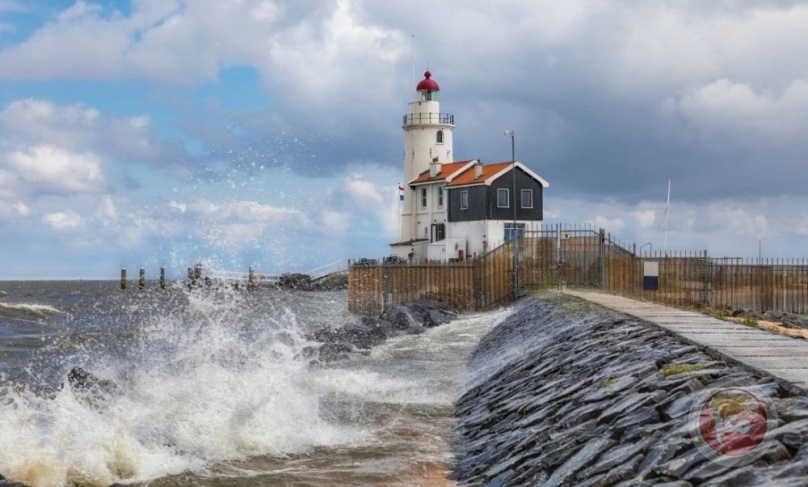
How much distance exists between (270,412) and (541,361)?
446 cm

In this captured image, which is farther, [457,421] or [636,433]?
[457,421]

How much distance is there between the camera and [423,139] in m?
62.0

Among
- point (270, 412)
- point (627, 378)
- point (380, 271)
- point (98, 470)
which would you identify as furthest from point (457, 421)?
point (380, 271)

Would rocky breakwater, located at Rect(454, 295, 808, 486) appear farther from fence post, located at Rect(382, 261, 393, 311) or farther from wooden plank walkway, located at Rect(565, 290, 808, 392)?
fence post, located at Rect(382, 261, 393, 311)

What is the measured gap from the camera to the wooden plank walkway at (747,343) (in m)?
7.71

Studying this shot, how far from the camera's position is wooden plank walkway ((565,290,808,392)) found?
25.3ft

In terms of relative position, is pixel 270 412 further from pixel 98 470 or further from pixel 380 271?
pixel 380 271

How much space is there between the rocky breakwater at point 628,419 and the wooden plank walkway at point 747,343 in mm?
207

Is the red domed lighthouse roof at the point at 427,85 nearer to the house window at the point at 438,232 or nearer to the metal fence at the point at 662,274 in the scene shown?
the house window at the point at 438,232

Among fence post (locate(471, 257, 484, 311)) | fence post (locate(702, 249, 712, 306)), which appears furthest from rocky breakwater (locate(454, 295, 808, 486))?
fence post (locate(702, 249, 712, 306))

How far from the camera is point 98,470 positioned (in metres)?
9.38

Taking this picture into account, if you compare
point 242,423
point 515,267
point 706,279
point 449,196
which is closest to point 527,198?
point 449,196

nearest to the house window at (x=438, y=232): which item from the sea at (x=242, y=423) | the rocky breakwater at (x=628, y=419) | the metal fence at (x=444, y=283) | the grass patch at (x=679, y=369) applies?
the metal fence at (x=444, y=283)

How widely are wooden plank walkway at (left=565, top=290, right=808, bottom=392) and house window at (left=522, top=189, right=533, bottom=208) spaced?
1625 inches
